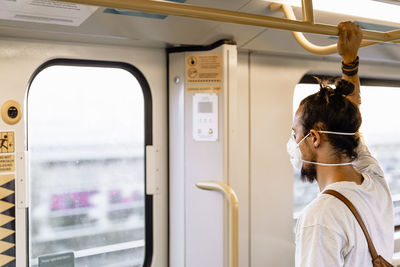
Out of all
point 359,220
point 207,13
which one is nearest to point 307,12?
point 207,13

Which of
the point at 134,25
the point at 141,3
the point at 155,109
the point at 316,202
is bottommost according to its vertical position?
the point at 316,202

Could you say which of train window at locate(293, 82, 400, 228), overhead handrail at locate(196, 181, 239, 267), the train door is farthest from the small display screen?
train window at locate(293, 82, 400, 228)

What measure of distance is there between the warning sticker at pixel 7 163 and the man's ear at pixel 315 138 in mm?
1351

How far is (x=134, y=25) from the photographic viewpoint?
1.88 metres

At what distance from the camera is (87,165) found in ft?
7.30

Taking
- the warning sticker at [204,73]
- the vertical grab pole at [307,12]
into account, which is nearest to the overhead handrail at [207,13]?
the vertical grab pole at [307,12]

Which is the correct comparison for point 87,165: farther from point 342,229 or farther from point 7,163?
point 342,229

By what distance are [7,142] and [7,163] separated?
10 centimetres

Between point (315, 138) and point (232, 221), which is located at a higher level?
point (315, 138)

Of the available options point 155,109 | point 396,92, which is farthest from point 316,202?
point 396,92

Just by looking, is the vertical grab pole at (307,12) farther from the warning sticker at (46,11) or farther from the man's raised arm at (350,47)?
the warning sticker at (46,11)

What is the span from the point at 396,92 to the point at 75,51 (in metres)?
2.87

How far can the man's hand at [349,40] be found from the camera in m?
1.44

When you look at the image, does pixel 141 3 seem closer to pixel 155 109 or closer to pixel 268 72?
pixel 155 109
